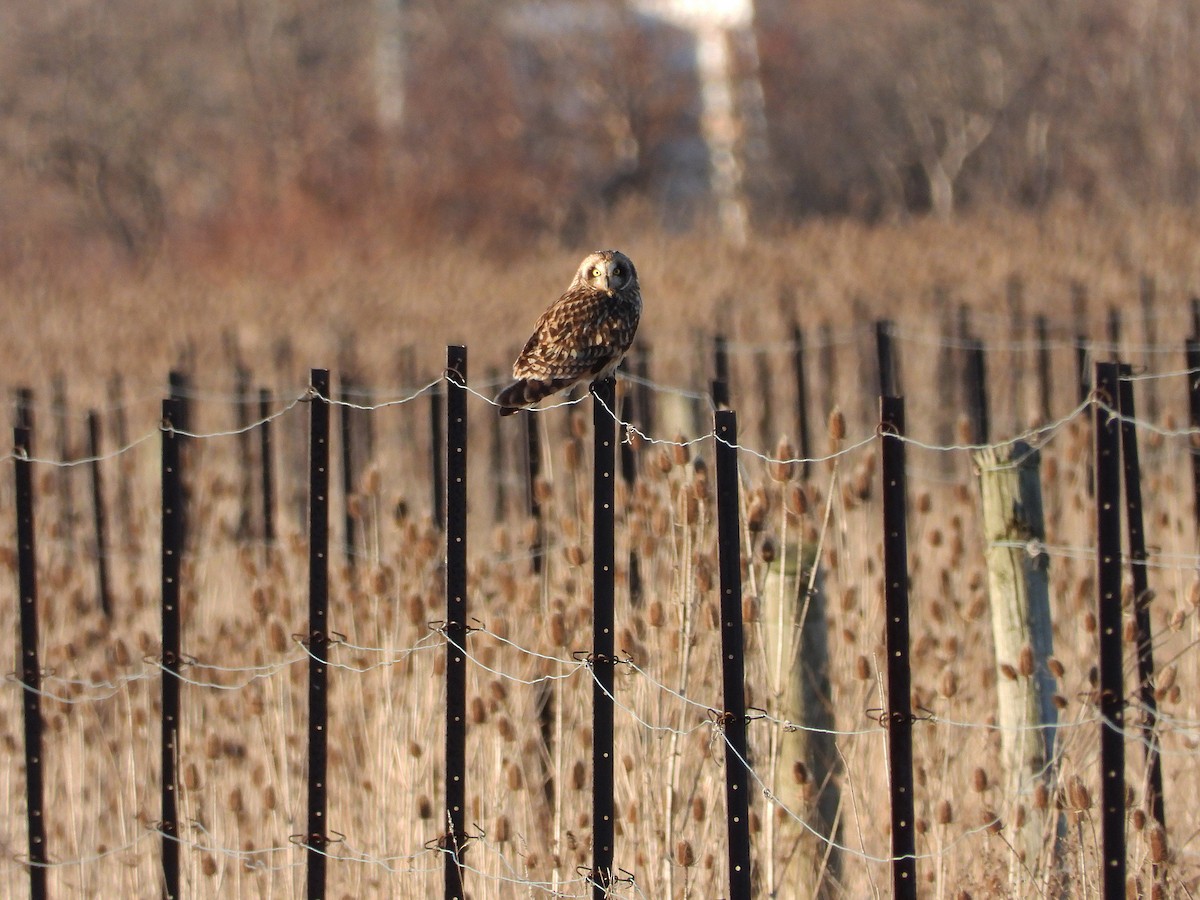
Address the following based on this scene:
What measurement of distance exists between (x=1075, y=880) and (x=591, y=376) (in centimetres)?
173

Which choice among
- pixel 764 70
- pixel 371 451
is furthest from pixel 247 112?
pixel 371 451

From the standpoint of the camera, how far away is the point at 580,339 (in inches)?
176

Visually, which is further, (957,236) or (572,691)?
(957,236)

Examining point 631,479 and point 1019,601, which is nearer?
point 1019,601

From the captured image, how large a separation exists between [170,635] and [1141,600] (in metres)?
2.25

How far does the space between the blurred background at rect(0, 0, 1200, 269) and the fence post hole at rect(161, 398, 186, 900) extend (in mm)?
19979

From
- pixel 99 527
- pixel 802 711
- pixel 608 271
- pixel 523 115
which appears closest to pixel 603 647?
pixel 802 711

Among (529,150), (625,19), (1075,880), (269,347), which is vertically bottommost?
(1075,880)

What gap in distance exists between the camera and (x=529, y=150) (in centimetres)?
2794

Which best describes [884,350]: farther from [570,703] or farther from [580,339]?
[570,703]

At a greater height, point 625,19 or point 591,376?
point 625,19

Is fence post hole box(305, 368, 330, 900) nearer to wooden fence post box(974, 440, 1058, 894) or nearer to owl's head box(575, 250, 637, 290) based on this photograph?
owl's head box(575, 250, 637, 290)

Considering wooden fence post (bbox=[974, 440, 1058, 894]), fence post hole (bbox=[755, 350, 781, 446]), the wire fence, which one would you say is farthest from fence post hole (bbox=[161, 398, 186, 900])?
fence post hole (bbox=[755, 350, 781, 446])

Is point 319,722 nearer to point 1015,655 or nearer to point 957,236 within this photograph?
point 1015,655
